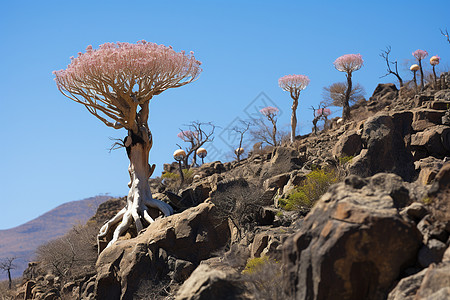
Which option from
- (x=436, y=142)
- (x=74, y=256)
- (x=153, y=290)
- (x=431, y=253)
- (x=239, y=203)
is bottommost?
(x=153, y=290)

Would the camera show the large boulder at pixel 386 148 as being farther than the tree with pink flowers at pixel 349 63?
No

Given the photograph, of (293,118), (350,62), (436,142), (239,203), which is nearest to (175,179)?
(293,118)

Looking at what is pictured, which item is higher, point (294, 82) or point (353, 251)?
point (294, 82)

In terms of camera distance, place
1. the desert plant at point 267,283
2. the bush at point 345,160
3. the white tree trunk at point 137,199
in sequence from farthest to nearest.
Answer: the white tree trunk at point 137,199 → the bush at point 345,160 → the desert plant at point 267,283

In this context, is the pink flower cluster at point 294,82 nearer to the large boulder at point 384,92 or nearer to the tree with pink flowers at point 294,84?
the tree with pink flowers at point 294,84

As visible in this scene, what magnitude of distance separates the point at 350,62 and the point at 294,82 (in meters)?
3.63

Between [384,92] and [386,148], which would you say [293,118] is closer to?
[384,92]

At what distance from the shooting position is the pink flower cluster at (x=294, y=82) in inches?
1326

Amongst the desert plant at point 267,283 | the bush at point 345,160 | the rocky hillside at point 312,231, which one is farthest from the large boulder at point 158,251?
the desert plant at point 267,283

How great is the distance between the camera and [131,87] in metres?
22.8

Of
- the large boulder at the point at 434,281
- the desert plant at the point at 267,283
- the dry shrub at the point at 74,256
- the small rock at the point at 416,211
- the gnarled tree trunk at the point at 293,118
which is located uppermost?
the gnarled tree trunk at the point at 293,118

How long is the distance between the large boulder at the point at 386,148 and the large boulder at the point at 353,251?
8153 mm

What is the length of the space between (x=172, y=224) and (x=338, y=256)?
10.9 metres

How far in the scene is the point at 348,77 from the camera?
32.2 metres
